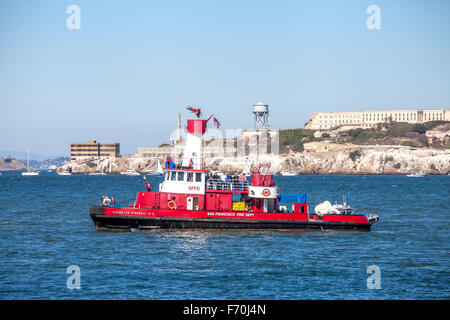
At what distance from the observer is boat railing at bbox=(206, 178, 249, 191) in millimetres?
37844

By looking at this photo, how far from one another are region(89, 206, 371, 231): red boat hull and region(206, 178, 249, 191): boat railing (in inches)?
76.3

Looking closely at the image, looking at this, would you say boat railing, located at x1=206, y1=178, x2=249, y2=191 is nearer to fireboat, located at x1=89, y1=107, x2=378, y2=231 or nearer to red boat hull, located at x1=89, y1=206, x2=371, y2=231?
fireboat, located at x1=89, y1=107, x2=378, y2=231

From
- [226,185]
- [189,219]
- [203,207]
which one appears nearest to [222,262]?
[189,219]

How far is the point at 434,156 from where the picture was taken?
199500mm

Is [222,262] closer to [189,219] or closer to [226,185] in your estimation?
[189,219]

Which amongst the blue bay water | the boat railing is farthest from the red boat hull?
the boat railing

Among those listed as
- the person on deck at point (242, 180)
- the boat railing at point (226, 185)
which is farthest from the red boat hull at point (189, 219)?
the person on deck at point (242, 180)

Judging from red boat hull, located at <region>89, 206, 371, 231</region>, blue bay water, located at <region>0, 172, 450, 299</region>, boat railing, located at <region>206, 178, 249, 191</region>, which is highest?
boat railing, located at <region>206, 178, 249, 191</region>

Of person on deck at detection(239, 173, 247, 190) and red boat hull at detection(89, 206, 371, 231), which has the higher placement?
person on deck at detection(239, 173, 247, 190)

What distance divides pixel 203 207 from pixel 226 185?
2058 mm

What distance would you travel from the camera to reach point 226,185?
3791 cm

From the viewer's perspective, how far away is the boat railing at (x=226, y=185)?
37.8 meters
